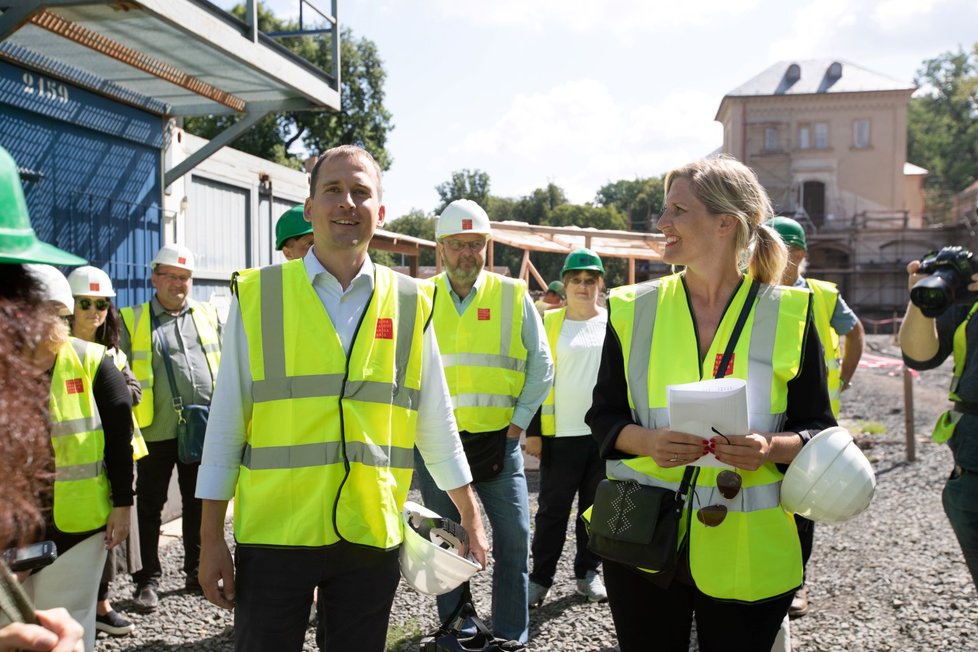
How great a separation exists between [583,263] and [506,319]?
62.6 inches

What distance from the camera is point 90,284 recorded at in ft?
17.2

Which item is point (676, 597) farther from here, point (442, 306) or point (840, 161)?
point (840, 161)

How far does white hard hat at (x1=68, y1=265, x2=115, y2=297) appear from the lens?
17.2ft

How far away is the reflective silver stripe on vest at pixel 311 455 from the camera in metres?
2.58

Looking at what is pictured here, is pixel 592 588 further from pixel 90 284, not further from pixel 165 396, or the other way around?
pixel 90 284

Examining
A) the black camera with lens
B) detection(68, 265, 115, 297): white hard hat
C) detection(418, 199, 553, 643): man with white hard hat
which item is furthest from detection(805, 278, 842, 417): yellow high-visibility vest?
detection(68, 265, 115, 297): white hard hat

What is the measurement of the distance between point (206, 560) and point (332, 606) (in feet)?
1.34

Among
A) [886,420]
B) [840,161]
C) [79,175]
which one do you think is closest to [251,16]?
[79,175]

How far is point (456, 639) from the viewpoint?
3.03 metres

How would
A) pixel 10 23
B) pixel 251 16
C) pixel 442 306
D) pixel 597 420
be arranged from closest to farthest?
pixel 597 420 < pixel 442 306 < pixel 10 23 < pixel 251 16

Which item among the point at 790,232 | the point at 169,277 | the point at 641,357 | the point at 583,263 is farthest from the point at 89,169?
the point at 641,357

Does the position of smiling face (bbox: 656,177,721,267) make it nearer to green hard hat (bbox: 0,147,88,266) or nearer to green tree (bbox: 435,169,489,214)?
green hard hat (bbox: 0,147,88,266)

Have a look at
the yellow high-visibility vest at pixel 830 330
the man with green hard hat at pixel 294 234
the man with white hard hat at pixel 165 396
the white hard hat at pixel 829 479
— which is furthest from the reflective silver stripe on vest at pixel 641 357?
the man with white hard hat at pixel 165 396

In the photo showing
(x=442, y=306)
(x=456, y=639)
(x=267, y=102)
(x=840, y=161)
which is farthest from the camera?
(x=840, y=161)
